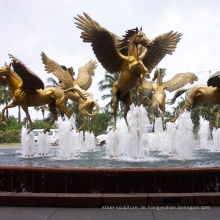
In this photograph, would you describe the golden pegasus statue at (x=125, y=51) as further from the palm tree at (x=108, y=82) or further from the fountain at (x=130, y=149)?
the palm tree at (x=108, y=82)

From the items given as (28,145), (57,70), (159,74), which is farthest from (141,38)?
(159,74)

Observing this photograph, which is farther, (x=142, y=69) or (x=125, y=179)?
(x=142, y=69)

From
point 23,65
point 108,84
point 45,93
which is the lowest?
point 45,93

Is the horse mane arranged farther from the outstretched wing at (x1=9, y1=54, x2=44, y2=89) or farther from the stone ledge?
the stone ledge

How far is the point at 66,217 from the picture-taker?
3.40 m

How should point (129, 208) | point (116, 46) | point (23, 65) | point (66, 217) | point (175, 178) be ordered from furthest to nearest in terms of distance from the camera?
point (23, 65) < point (116, 46) < point (175, 178) < point (129, 208) < point (66, 217)

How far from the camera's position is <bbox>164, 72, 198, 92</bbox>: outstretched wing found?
13.6m

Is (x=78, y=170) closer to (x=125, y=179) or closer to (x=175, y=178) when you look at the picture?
(x=125, y=179)

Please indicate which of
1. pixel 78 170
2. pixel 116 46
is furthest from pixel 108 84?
pixel 78 170

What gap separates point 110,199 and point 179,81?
10.8 meters

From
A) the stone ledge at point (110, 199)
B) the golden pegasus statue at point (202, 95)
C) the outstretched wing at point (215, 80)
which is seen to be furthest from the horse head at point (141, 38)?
the stone ledge at point (110, 199)

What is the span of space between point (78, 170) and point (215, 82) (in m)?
6.54

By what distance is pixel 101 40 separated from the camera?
738 centimetres

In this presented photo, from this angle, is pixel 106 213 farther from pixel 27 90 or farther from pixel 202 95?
pixel 202 95
